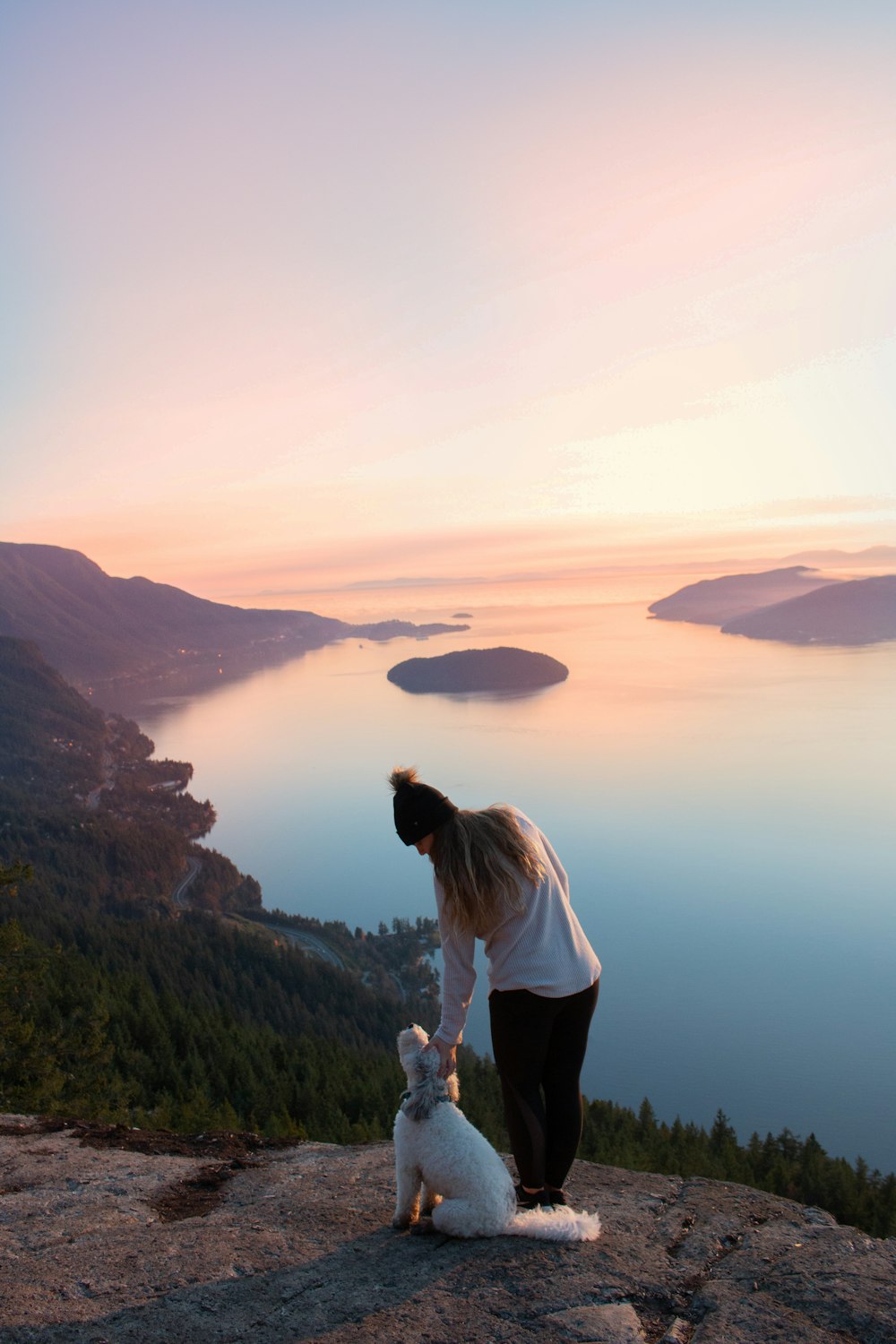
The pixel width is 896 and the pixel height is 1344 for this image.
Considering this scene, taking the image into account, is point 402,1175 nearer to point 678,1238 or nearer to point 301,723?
point 678,1238

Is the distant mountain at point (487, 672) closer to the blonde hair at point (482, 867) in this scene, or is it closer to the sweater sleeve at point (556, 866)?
the sweater sleeve at point (556, 866)

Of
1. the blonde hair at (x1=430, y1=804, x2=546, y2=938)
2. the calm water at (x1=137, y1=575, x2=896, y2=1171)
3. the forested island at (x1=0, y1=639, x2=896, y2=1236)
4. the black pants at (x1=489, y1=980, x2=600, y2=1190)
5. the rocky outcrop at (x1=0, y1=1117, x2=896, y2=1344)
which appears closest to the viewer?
the rocky outcrop at (x1=0, y1=1117, x2=896, y2=1344)

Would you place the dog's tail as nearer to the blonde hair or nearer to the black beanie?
the blonde hair

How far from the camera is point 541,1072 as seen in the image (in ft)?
9.87

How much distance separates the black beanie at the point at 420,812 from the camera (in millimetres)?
2805

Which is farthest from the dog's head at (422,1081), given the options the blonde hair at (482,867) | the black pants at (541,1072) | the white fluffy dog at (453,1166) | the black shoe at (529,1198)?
the black shoe at (529,1198)

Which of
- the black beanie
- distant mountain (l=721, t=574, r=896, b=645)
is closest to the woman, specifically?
the black beanie

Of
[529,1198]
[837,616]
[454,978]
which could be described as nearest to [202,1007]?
[529,1198]

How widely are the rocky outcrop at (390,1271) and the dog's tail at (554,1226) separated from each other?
0.04 metres

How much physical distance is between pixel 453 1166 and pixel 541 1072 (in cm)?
46

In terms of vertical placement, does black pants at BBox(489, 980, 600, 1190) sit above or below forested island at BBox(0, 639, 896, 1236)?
above

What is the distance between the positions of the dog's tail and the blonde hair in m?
1.08

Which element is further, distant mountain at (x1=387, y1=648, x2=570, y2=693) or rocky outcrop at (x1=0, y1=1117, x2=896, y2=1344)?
distant mountain at (x1=387, y1=648, x2=570, y2=693)

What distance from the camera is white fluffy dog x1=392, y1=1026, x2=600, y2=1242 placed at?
2.77 meters
